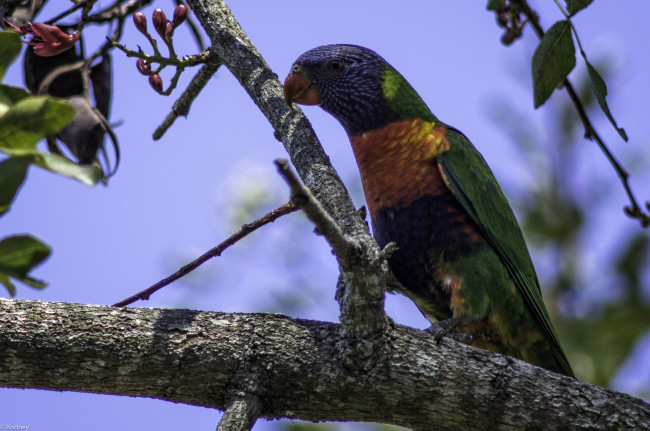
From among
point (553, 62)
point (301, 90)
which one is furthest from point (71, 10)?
point (553, 62)

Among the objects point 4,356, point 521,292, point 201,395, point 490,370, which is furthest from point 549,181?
point 4,356

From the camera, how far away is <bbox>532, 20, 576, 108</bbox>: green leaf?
2.05m

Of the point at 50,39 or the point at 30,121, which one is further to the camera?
the point at 50,39

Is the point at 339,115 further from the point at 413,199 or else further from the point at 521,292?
the point at 521,292

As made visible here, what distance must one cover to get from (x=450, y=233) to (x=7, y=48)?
236 centimetres

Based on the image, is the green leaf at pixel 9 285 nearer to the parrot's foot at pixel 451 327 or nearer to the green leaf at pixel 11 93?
the green leaf at pixel 11 93

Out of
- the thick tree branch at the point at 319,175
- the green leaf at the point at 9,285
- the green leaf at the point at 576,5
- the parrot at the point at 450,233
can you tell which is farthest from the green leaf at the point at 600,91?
the green leaf at the point at 9,285

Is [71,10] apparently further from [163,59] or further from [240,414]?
[240,414]

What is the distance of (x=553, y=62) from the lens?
6.76 ft

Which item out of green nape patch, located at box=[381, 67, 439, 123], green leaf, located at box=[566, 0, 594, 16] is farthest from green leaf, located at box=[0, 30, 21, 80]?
green nape patch, located at box=[381, 67, 439, 123]

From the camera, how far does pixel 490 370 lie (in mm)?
2293

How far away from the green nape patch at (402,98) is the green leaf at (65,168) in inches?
102

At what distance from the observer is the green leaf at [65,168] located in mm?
1116

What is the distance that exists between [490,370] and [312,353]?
68 centimetres
